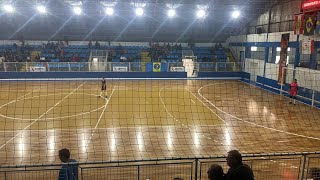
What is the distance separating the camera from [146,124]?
1395 cm

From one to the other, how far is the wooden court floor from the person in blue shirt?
430cm

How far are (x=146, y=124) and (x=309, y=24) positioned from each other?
12.6 metres

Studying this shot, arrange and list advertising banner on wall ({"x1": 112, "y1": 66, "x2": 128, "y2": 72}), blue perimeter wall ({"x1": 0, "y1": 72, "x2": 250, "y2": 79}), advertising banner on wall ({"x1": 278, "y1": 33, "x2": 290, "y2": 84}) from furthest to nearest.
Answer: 1. advertising banner on wall ({"x1": 112, "y1": 66, "x2": 128, "y2": 72})
2. blue perimeter wall ({"x1": 0, "y1": 72, "x2": 250, "y2": 79})
3. advertising banner on wall ({"x1": 278, "y1": 33, "x2": 290, "y2": 84})

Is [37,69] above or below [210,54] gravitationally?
below

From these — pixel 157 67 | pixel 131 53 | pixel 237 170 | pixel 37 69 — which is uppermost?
pixel 131 53

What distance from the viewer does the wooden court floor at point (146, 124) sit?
415 inches

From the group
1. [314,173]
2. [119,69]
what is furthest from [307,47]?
[119,69]

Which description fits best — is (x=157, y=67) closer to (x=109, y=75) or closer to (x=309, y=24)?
(x=109, y=75)

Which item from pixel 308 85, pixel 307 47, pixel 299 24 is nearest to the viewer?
pixel 307 47

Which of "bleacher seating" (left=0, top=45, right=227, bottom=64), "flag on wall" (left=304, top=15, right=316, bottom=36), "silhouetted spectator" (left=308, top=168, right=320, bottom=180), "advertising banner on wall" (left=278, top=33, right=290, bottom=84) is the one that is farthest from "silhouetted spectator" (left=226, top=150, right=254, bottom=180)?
"bleacher seating" (left=0, top=45, right=227, bottom=64)

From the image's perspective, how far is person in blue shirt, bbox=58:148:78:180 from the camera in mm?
5098

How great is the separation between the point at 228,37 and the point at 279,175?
1170 inches

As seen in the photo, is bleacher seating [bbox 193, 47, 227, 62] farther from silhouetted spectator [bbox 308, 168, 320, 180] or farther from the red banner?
silhouetted spectator [bbox 308, 168, 320, 180]

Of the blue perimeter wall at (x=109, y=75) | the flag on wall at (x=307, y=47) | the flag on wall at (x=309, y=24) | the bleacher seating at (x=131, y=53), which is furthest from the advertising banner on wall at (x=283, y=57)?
the bleacher seating at (x=131, y=53)
